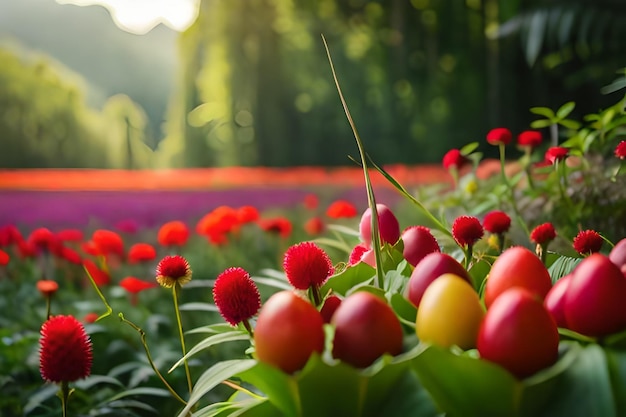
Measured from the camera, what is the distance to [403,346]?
0.26 m

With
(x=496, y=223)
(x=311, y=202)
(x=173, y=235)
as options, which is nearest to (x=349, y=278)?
(x=496, y=223)

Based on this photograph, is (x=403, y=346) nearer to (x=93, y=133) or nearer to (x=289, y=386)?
(x=289, y=386)

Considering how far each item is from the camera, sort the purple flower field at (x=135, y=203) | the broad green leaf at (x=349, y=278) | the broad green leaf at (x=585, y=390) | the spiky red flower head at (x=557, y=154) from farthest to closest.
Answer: the purple flower field at (x=135, y=203) → the spiky red flower head at (x=557, y=154) → the broad green leaf at (x=349, y=278) → the broad green leaf at (x=585, y=390)

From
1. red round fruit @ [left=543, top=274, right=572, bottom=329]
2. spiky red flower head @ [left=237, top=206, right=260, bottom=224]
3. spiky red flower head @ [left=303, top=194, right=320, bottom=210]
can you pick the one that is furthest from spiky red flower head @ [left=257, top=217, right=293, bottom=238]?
red round fruit @ [left=543, top=274, right=572, bottom=329]

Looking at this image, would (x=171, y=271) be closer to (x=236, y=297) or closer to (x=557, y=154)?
(x=236, y=297)

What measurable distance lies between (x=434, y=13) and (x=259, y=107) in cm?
48

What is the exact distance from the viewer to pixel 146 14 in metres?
1.34

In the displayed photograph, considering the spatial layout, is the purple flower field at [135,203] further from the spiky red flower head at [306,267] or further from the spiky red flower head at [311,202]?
the spiky red flower head at [306,267]

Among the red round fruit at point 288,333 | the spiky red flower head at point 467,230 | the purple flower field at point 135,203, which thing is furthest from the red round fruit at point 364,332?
the purple flower field at point 135,203

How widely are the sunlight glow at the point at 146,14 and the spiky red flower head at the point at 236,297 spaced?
1.14 m

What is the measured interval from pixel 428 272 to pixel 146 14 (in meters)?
1.18

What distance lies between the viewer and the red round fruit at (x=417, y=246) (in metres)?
0.36

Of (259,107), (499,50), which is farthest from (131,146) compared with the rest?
(499,50)

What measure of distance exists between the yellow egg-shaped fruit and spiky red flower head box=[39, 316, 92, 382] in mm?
152
